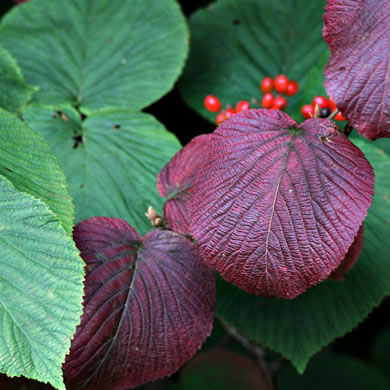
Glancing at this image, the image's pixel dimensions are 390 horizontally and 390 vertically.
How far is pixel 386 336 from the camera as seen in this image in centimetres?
229

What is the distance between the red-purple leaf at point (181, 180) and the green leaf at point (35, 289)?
24 cm

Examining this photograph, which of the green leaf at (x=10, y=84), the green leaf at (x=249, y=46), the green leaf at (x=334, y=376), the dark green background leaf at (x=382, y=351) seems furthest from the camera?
the dark green background leaf at (x=382, y=351)

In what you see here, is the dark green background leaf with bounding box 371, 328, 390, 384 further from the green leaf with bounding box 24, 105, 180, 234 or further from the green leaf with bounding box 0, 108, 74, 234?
the green leaf with bounding box 0, 108, 74, 234

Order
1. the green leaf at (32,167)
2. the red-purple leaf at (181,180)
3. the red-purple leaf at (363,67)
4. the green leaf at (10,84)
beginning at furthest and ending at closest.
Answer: the green leaf at (10,84)
the red-purple leaf at (181,180)
the green leaf at (32,167)
the red-purple leaf at (363,67)

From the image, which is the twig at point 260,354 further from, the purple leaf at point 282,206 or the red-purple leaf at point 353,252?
the purple leaf at point 282,206

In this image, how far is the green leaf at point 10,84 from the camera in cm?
107

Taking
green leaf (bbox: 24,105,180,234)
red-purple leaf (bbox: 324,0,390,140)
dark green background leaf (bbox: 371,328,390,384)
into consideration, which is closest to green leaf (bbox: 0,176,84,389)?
green leaf (bbox: 24,105,180,234)

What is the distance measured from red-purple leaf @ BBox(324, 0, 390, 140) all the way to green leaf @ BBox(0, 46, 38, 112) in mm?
722

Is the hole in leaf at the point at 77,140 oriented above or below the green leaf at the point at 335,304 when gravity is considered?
above

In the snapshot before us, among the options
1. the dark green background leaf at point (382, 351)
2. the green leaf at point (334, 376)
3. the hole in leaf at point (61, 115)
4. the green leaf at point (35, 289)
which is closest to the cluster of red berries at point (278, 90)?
the hole in leaf at point (61, 115)

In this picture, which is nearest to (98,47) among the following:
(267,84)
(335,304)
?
(267,84)

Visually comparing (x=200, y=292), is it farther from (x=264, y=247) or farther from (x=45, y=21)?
(x=45, y=21)

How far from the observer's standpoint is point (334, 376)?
2.07 m

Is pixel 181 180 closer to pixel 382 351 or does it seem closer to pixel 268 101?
pixel 268 101
